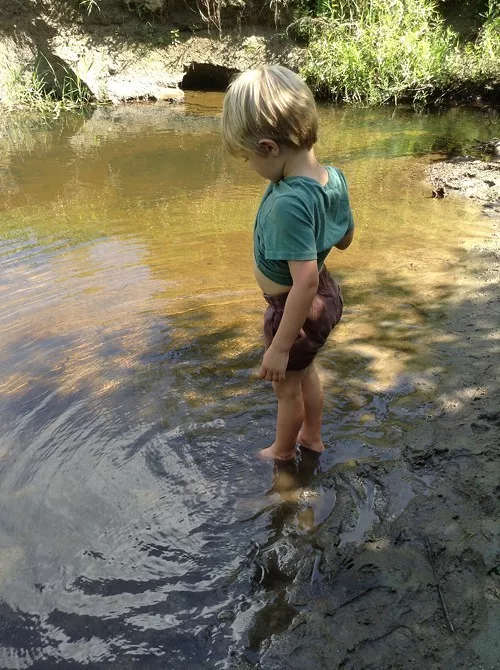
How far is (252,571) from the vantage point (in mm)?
1979

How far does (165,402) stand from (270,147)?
1.51 metres

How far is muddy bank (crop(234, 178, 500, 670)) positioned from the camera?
63.6 inches

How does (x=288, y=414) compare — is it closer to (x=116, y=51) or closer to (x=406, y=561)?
(x=406, y=561)

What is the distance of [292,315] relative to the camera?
198 centimetres

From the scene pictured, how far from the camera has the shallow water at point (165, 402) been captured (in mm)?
1891

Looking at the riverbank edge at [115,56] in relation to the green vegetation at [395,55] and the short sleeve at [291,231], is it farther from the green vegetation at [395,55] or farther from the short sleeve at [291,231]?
the short sleeve at [291,231]

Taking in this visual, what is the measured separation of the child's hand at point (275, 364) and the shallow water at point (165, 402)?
21.0 inches

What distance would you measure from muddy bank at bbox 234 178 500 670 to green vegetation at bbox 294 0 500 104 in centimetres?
890

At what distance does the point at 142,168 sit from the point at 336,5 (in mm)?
7015

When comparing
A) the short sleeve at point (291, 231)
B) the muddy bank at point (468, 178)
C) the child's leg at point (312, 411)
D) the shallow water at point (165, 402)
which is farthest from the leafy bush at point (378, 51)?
the short sleeve at point (291, 231)

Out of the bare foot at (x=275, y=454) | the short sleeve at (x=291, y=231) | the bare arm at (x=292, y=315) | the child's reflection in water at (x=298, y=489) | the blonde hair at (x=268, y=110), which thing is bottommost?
the child's reflection in water at (x=298, y=489)

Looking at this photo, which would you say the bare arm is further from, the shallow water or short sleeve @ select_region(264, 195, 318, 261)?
the shallow water

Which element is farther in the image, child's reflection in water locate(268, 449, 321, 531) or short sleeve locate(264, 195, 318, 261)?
child's reflection in water locate(268, 449, 321, 531)

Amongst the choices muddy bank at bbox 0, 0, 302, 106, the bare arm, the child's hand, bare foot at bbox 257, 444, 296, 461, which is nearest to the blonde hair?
the bare arm
